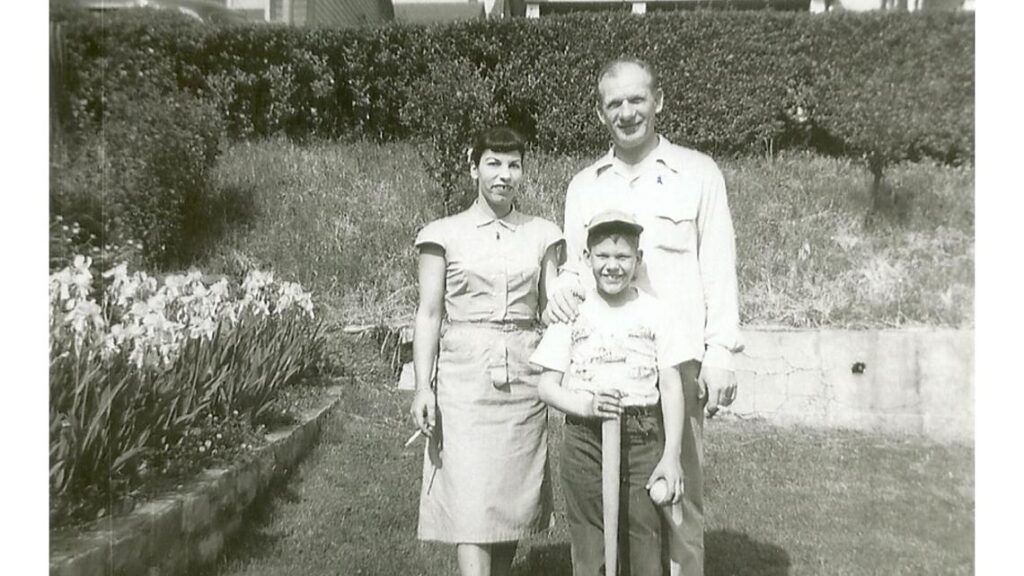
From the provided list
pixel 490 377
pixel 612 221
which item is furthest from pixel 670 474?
pixel 612 221

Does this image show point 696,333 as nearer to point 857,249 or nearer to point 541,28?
point 857,249

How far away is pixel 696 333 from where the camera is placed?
208 centimetres

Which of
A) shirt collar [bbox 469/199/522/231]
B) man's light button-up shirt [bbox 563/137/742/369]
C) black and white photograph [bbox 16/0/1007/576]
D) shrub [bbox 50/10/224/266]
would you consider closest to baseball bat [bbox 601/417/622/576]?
black and white photograph [bbox 16/0/1007/576]

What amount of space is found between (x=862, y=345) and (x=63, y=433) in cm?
259

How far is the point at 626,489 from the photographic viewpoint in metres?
2.00

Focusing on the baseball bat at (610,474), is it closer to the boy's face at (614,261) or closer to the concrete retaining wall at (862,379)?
the boy's face at (614,261)

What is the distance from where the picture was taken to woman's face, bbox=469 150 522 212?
6.92 ft

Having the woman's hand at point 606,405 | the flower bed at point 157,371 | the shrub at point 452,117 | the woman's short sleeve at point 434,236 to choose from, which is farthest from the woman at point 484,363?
the flower bed at point 157,371

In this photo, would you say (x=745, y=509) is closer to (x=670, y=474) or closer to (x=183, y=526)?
(x=670, y=474)

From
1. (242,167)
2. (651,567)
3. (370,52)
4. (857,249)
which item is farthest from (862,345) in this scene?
(242,167)

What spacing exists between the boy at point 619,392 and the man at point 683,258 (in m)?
0.07

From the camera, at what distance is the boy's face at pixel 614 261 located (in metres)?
1.99

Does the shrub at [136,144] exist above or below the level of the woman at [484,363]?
above
